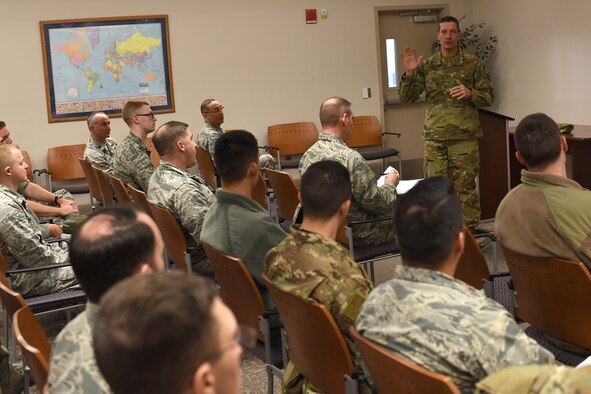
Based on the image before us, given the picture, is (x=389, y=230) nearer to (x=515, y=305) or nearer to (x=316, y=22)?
(x=515, y=305)

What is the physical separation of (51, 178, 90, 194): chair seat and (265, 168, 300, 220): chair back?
360 centimetres

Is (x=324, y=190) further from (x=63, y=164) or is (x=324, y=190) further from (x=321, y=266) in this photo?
(x=63, y=164)

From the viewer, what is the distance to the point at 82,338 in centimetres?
184

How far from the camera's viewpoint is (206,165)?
7383 mm

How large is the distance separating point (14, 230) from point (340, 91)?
6.44m

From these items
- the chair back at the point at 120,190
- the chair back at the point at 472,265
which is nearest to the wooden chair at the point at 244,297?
the chair back at the point at 472,265

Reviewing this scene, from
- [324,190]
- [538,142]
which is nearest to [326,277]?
[324,190]

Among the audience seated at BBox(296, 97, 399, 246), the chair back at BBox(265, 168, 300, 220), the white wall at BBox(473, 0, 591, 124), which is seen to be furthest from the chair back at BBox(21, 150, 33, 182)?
the white wall at BBox(473, 0, 591, 124)

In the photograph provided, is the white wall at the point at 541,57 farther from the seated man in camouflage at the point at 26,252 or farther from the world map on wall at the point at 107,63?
the seated man in camouflage at the point at 26,252

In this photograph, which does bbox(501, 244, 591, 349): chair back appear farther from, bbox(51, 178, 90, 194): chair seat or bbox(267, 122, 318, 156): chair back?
bbox(267, 122, 318, 156): chair back

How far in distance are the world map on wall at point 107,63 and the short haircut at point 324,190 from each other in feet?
21.4

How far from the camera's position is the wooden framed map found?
8.84 metres

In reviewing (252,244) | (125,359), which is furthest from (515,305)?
(125,359)

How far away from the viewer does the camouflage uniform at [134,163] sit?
20.4 feet
